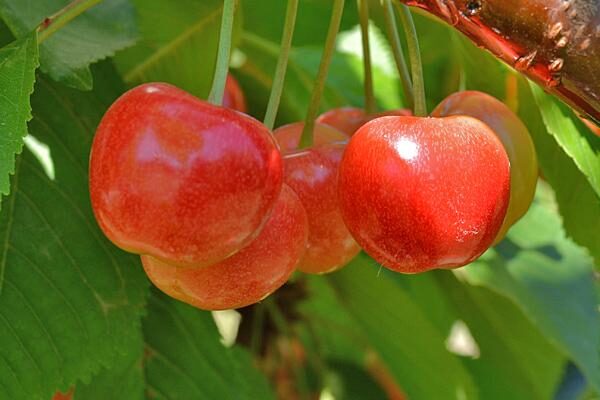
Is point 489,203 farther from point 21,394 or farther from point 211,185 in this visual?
point 21,394

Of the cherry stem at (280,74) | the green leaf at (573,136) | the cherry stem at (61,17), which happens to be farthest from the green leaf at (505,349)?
the cherry stem at (61,17)

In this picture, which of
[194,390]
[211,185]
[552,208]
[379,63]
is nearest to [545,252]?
[552,208]

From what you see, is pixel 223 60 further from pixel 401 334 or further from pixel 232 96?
pixel 401 334

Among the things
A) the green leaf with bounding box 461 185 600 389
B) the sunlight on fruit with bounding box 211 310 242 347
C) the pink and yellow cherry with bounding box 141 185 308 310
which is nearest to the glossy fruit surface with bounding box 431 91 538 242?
the pink and yellow cherry with bounding box 141 185 308 310

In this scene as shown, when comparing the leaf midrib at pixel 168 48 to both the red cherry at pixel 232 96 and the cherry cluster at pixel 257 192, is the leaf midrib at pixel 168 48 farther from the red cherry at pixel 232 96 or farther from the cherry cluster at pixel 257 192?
the cherry cluster at pixel 257 192

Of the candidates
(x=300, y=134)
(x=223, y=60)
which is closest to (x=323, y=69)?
(x=300, y=134)

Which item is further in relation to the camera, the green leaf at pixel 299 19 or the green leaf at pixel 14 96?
the green leaf at pixel 299 19
